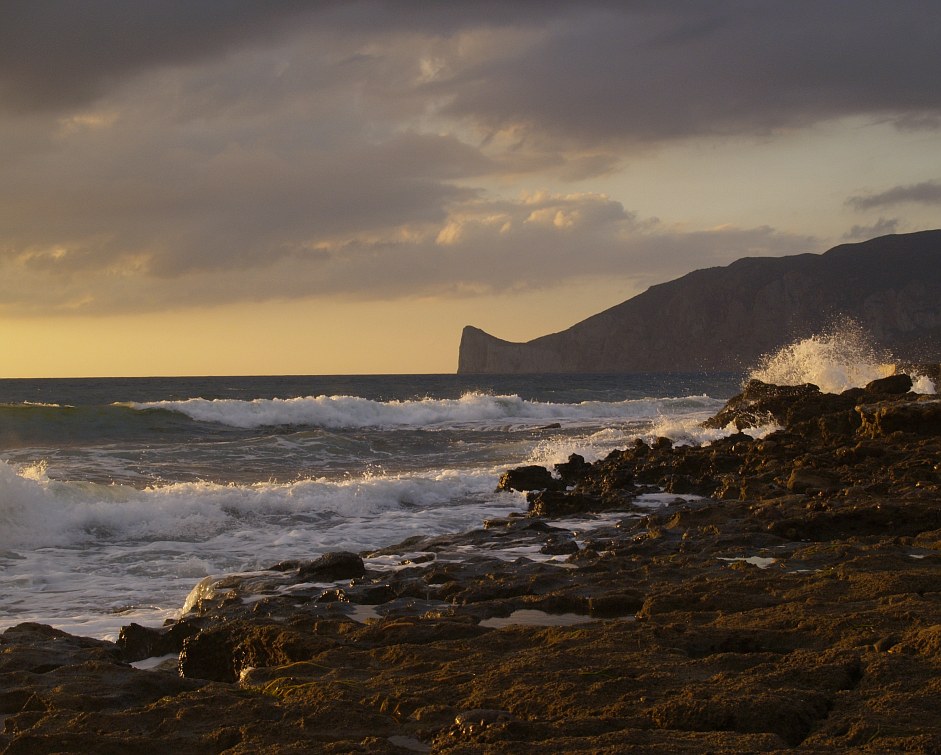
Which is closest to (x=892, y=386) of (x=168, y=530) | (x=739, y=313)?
(x=168, y=530)

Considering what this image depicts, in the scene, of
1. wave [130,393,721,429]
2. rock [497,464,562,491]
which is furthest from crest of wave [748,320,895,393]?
rock [497,464,562,491]

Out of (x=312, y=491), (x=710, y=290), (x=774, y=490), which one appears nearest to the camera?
(x=774, y=490)

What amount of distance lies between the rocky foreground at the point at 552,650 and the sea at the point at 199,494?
1440 mm

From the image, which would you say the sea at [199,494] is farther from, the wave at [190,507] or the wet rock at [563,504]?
the wet rock at [563,504]

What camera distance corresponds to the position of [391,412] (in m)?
41.8

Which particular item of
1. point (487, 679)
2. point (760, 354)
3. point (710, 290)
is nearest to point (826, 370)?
point (487, 679)

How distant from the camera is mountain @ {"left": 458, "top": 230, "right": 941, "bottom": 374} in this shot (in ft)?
472

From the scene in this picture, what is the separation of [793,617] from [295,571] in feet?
15.7

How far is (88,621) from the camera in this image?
756 centimetres

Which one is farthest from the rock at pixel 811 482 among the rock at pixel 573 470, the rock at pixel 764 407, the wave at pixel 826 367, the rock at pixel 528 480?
the wave at pixel 826 367

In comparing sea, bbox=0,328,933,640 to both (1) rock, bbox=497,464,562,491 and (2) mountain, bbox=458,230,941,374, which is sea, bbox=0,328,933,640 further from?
(2) mountain, bbox=458,230,941,374

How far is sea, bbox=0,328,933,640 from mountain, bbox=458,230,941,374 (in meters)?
120

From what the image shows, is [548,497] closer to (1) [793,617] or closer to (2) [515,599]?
(2) [515,599]

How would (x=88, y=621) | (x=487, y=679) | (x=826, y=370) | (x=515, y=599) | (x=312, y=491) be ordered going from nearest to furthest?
(x=487, y=679), (x=515, y=599), (x=88, y=621), (x=312, y=491), (x=826, y=370)
